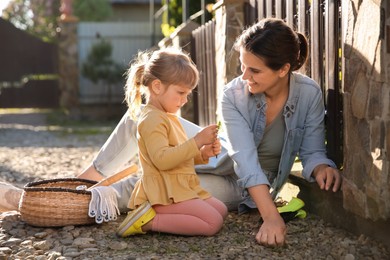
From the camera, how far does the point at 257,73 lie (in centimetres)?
338

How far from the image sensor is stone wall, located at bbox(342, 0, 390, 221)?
2.75 metres

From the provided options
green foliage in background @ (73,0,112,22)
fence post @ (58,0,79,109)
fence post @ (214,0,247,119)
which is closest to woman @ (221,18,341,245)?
fence post @ (214,0,247,119)

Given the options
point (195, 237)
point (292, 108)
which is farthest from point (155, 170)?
point (292, 108)

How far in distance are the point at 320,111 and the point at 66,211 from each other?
1.37m

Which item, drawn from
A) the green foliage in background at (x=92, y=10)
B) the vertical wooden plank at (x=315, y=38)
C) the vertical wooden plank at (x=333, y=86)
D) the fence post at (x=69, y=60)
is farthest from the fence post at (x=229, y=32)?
the green foliage in background at (x=92, y=10)

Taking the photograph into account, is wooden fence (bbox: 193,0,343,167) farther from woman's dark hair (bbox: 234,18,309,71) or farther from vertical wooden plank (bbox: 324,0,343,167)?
woman's dark hair (bbox: 234,18,309,71)

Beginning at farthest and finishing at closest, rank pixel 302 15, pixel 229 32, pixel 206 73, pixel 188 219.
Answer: pixel 206 73 < pixel 229 32 < pixel 302 15 < pixel 188 219

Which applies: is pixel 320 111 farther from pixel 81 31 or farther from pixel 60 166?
pixel 81 31

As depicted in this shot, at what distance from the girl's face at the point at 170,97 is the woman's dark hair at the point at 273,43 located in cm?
37

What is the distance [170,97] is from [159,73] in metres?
0.13

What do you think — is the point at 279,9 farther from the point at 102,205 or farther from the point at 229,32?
the point at 102,205

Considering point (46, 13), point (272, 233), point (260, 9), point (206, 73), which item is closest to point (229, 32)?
point (260, 9)

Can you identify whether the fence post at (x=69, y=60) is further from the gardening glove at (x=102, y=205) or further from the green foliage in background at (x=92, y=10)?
the gardening glove at (x=102, y=205)

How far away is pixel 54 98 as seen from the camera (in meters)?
17.9
